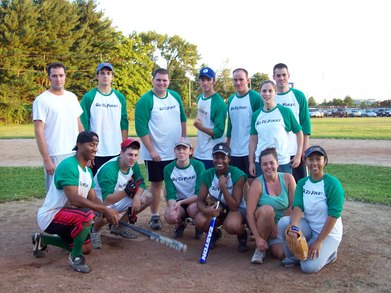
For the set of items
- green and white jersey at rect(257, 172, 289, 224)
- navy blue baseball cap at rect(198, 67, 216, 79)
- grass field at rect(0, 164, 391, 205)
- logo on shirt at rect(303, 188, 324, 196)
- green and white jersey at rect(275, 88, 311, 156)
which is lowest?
grass field at rect(0, 164, 391, 205)

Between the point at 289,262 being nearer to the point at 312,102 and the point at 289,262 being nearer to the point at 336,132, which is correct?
the point at 336,132

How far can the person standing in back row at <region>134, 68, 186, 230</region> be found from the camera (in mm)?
5883

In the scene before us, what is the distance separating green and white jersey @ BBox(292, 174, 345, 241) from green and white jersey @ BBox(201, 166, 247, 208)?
0.81 m

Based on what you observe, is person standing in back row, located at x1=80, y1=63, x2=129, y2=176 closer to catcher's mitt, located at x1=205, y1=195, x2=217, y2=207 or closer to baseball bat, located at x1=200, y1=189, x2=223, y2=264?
catcher's mitt, located at x1=205, y1=195, x2=217, y2=207

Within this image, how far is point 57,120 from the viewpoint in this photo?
5281 mm

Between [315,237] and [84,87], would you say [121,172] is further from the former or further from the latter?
[84,87]

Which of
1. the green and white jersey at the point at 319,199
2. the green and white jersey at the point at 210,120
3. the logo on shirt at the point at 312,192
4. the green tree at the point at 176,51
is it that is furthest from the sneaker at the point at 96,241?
the green tree at the point at 176,51

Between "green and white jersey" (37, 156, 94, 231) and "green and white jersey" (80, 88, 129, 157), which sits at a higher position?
"green and white jersey" (80, 88, 129, 157)

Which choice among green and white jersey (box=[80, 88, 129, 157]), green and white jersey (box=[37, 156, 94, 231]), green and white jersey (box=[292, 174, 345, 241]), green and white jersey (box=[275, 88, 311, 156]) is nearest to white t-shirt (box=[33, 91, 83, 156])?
green and white jersey (box=[80, 88, 129, 157])

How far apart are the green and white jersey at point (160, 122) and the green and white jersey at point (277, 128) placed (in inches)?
50.3

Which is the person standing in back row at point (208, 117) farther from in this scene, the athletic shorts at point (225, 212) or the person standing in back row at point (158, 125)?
the athletic shorts at point (225, 212)

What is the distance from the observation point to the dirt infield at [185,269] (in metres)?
3.97

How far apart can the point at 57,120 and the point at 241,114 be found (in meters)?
2.34

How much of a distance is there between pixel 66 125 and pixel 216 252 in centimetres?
238
